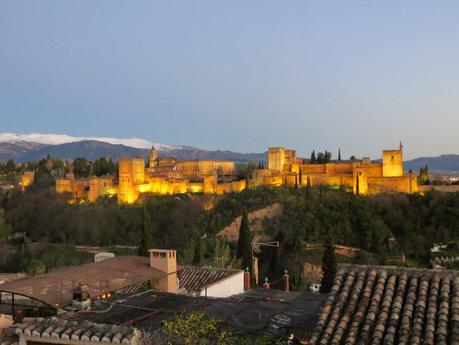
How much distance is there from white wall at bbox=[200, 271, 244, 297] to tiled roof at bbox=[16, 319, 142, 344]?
5.77 metres

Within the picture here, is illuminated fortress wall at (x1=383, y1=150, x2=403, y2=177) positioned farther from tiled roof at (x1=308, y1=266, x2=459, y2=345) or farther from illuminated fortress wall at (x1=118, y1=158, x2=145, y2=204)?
tiled roof at (x1=308, y1=266, x2=459, y2=345)

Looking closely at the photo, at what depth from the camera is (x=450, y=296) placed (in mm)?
5492

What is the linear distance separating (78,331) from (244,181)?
46790 millimetres

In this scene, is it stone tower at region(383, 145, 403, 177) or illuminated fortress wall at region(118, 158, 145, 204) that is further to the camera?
illuminated fortress wall at region(118, 158, 145, 204)

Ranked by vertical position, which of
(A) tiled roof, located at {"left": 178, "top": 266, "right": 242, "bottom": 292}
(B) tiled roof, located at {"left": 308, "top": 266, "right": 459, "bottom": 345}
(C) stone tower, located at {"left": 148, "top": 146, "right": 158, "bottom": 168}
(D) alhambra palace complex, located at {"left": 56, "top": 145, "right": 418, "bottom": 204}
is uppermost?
(C) stone tower, located at {"left": 148, "top": 146, "right": 158, "bottom": 168}

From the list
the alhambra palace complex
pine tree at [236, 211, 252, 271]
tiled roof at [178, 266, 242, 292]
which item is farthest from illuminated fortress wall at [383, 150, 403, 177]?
tiled roof at [178, 266, 242, 292]

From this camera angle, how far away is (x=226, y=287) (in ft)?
40.7

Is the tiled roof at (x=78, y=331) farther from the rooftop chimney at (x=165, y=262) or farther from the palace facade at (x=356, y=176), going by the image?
the palace facade at (x=356, y=176)

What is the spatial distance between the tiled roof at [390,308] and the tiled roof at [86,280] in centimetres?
481

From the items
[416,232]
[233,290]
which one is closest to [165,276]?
[233,290]

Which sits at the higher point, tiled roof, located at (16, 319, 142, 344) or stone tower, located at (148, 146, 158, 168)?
stone tower, located at (148, 146, 158, 168)

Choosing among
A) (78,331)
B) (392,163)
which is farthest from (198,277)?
(392,163)

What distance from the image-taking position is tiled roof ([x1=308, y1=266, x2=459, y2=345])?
5004 millimetres

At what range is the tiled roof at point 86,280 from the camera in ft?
29.0
